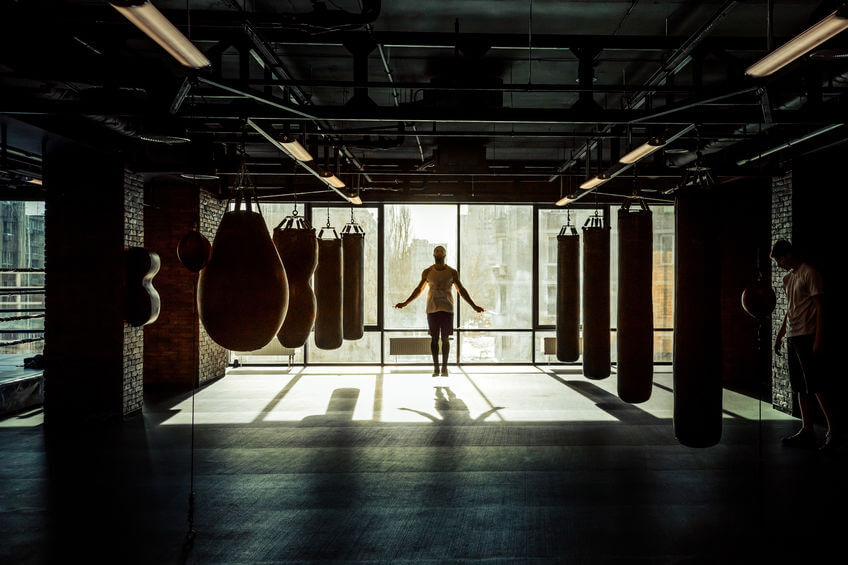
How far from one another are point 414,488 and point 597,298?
2.61 meters

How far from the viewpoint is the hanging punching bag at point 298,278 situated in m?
4.46

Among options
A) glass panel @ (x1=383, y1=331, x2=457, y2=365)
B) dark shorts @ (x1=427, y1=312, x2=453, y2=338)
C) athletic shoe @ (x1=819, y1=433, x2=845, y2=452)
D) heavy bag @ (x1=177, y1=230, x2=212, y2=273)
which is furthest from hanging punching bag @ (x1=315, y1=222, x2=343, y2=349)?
athletic shoe @ (x1=819, y1=433, x2=845, y2=452)

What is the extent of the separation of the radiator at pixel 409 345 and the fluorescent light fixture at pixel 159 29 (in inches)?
310

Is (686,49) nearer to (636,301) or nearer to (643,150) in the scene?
(643,150)

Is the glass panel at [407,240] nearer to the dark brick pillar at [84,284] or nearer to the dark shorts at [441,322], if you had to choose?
the dark shorts at [441,322]

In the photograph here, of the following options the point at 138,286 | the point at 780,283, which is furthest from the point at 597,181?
the point at 138,286

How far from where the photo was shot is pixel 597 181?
21.9ft

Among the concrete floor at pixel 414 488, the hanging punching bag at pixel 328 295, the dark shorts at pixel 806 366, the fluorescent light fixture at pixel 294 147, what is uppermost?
the fluorescent light fixture at pixel 294 147

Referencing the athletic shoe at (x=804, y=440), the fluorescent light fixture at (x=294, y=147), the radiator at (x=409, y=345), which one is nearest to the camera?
the fluorescent light fixture at (x=294, y=147)

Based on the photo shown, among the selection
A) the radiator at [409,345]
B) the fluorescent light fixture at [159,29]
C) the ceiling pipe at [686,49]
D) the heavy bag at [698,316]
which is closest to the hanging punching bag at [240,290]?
the fluorescent light fixture at [159,29]

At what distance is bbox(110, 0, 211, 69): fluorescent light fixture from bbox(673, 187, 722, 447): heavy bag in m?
2.63

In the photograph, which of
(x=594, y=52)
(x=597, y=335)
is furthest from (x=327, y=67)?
(x=597, y=335)

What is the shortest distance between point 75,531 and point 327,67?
429 centimetres

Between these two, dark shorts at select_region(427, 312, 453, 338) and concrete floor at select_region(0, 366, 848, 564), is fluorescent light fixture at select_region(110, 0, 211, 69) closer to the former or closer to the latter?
concrete floor at select_region(0, 366, 848, 564)
